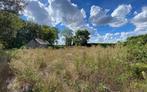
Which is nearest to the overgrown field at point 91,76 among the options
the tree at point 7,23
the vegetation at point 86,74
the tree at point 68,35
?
the vegetation at point 86,74

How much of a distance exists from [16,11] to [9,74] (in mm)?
12853

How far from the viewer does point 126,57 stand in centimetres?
817

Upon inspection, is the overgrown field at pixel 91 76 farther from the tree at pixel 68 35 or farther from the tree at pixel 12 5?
the tree at pixel 68 35

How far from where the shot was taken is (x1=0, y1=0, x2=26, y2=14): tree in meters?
20.2

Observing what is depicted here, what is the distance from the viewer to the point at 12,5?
68.0 feet

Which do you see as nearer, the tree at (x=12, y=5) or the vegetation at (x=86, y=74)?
the vegetation at (x=86, y=74)

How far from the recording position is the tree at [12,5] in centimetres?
2017

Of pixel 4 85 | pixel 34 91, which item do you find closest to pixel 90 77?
pixel 34 91

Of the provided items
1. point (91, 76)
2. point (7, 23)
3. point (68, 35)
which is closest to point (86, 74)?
point (91, 76)

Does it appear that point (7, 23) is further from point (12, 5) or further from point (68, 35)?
point (68, 35)

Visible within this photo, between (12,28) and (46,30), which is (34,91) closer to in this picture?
(12,28)

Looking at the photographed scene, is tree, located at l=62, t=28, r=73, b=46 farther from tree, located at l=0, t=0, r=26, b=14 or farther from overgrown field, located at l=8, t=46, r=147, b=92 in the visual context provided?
overgrown field, located at l=8, t=46, r=147, b=92

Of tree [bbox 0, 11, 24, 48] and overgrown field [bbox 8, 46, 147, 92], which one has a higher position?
tree [bbox 0, 11, 24, 48]

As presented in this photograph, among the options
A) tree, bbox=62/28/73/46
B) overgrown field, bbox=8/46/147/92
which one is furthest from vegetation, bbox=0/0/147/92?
tree, bbox=62/28/73/46
